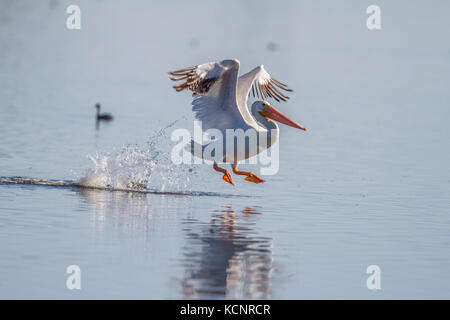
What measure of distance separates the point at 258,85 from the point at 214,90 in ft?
5.88

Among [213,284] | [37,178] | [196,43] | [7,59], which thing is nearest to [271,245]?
[213,284]

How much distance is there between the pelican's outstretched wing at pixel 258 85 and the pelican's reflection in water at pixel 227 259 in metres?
2.17

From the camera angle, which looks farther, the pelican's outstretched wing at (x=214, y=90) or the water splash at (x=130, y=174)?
the water splash at (x=130, y=174)

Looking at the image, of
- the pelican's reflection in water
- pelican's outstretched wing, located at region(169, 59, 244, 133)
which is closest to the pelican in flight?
pelican's outstretched wing, located at region(169, 59, 244, 133)

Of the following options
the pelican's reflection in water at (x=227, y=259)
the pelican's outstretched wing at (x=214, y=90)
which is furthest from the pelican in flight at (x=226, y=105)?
the pelican's reflection in water at (x=227, y=259)

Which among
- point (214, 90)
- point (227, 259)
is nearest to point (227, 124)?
point (214, 90)

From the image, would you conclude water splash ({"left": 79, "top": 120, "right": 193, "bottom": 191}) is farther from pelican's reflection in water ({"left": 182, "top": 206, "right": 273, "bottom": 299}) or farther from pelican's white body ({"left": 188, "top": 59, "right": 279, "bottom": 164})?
pelican's reflection in water ({"left": 182, "top": 206, "right": 273, "bottom": 299})

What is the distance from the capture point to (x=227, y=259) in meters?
8.80

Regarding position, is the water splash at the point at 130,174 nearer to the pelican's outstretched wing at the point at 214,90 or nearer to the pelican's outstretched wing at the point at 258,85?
the pelican's outstretched wing at the point at 214,90

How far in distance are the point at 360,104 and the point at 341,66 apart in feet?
69.8

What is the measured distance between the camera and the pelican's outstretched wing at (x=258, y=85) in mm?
12672

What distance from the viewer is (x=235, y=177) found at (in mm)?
14469

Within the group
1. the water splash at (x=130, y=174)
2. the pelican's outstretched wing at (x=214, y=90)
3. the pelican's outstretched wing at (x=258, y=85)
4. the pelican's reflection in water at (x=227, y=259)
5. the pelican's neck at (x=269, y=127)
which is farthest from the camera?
the water splash at (x=130, y=174)

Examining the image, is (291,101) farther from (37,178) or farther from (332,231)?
(332,231)
